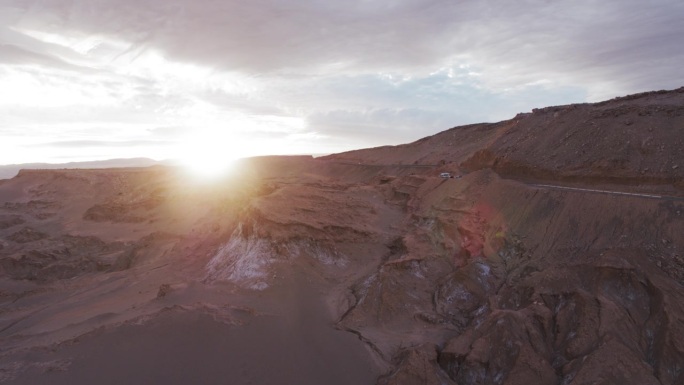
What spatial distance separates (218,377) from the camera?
36.0 ft

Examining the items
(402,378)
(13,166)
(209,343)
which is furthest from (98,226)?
(13,166)

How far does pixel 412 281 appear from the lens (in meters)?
15.3

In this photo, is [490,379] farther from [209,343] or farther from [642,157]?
[642,157]

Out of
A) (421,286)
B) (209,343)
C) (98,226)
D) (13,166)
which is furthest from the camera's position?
(13,166)

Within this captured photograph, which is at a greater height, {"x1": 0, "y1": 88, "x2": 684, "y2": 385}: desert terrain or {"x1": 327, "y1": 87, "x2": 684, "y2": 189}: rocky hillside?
{"x1": 327, "y1": 87, "x2": 684, "y2": 189}: rocky hillside

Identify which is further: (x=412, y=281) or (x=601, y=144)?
(x=601, y=144)

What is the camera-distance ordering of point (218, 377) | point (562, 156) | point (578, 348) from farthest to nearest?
point (562, 156) < point (218, 377) < point (578, 348)

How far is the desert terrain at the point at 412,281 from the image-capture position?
10.3 meters

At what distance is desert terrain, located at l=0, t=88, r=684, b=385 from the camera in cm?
1027

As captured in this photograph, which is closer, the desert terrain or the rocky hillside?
the desert terrain

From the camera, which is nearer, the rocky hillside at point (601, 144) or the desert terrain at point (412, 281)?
the desert terrain at point (412, 281)

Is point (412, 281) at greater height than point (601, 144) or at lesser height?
lesser

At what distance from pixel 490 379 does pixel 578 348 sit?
210 centimetres

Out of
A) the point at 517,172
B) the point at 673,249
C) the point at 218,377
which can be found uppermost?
the point at 517,172
